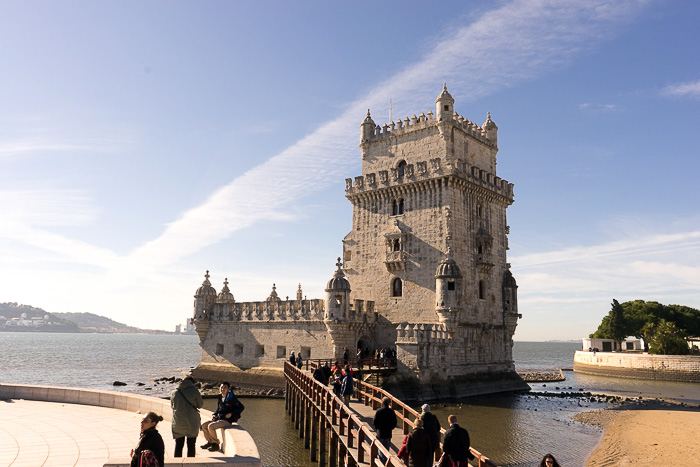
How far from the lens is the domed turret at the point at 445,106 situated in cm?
3834

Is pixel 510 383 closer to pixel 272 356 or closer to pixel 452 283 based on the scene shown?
pixel 452 283

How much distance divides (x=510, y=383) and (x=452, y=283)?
37.5ft

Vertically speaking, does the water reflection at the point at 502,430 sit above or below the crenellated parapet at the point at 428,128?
below

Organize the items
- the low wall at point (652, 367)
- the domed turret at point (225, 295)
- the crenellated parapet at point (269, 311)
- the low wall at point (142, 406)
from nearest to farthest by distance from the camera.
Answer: the low wall at point (142, 406) → the crenellated parapet at point (269, 311) → the domed turret at point (225, 295) → the low wall at point (652, 367)

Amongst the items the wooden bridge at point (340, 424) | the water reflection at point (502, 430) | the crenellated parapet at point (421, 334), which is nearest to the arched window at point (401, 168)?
the crenellated parapet at point (421, 334)

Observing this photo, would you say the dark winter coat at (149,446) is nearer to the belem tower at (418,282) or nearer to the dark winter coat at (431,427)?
the dark winter coat at (431,427)

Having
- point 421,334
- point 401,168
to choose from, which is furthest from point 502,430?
point 401,168

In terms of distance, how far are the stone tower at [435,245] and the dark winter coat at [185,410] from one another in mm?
23739

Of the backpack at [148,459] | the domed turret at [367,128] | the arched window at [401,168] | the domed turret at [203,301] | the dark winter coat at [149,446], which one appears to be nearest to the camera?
the backpack at [148,459]

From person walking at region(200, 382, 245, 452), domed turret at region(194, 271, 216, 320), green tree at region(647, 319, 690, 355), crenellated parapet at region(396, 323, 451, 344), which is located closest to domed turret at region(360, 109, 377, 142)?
→ crenellated parapet at region(396, 323, 451, 344)

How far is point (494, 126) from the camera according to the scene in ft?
147

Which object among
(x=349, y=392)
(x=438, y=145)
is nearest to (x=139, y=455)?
(x=349, y=392)

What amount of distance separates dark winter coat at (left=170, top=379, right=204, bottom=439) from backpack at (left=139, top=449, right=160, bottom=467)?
273 centimetres

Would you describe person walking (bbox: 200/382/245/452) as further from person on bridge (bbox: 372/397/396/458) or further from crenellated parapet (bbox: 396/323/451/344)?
crenellated parapet (bbox: 396/323/451/344)
